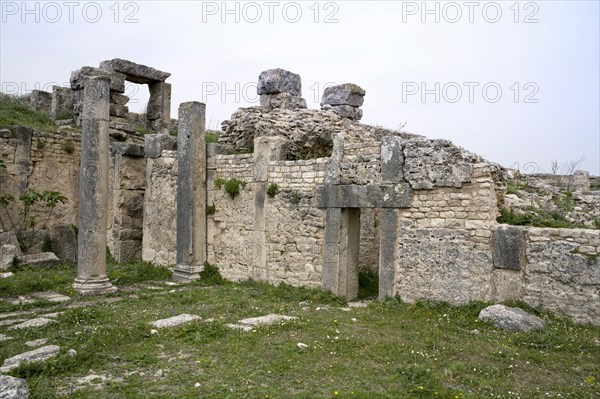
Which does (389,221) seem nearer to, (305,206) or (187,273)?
(305,206)

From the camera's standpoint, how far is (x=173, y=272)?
39.8 feet

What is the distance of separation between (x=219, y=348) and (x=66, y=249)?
8.75 m

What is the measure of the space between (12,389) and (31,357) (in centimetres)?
160

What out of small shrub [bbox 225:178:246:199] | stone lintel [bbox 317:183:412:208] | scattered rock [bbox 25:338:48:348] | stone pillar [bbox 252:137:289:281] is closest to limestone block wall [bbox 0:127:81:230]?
small shrub [bbox 225:178:246:199]

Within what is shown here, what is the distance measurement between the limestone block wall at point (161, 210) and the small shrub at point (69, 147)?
2.85 m

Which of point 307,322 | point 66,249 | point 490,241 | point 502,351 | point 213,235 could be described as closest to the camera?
point 502,351

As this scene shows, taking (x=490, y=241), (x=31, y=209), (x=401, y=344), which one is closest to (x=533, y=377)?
(x=401, y=344)

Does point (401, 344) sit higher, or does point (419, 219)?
point (419, 219)

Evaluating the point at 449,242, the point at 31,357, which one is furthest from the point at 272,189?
the point at 31,357

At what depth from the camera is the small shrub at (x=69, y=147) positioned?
47.6 feet

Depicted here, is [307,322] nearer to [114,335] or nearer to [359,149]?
[114,335]

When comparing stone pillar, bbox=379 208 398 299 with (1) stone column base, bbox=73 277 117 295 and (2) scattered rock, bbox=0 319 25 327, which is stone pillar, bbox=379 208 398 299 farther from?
(2) scattered rock, bbox=0 319 25 327

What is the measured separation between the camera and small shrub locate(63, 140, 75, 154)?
47.6ft

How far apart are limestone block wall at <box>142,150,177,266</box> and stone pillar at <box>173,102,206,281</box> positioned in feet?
2.43
